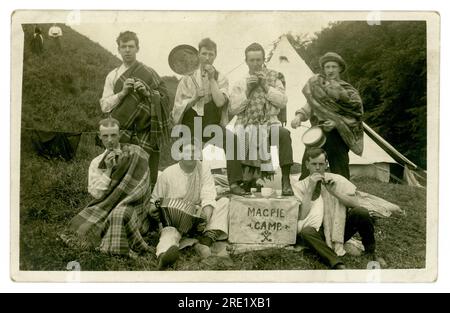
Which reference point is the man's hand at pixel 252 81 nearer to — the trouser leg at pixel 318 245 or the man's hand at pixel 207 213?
the man's hand at pixel 207 213

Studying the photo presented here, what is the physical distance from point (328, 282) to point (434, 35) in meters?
2.29

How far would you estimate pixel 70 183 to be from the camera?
5176 millimetres

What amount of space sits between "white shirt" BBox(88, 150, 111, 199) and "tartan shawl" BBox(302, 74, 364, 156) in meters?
1.83

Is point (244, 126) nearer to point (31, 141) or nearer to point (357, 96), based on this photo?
point (357, 96)

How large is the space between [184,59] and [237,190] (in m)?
1.20

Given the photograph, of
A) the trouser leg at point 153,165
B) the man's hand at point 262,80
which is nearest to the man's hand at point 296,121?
A: the man's hand at point 262,80

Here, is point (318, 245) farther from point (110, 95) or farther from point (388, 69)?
point (110, 95)

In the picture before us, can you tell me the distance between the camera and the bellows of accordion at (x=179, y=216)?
16.8ft

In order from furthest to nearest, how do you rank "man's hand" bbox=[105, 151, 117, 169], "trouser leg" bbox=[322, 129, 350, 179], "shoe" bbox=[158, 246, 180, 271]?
1. "trouser leg" bbox=[322, 129, 350, 179]
2. "man's hand" bbox=[105, 151, 117, 169]
3. "shoe" bbox=[158, 246, 180, 271]

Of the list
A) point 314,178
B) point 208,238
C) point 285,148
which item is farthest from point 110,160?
point 314,178

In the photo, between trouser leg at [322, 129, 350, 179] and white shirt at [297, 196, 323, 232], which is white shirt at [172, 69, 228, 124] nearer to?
trouser leg at [322, 129, 350, 179]

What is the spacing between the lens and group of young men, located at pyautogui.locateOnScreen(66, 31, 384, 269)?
5.13 m

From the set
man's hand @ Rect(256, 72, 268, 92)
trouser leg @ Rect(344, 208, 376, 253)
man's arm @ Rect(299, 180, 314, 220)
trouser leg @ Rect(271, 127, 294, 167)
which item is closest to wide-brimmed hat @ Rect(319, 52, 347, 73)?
man's hand @ Rect(256, 72, 268, 92)

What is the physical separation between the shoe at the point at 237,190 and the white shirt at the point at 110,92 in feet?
3.97
